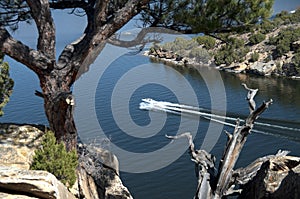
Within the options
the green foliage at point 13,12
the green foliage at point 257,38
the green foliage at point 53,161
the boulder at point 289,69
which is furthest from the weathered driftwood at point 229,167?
the green foliage at point 257,38

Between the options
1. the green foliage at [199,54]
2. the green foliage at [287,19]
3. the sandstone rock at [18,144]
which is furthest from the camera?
the green foliage at [287,19]

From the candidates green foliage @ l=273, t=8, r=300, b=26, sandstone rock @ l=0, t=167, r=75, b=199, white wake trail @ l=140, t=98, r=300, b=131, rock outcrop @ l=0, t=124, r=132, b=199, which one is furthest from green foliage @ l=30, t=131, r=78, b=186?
green foliage @ l=273, t=8, r=300, b=26

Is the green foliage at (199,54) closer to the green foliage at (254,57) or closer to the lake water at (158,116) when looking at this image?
the green foliage at (254,57)

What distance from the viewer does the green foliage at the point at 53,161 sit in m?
4.86

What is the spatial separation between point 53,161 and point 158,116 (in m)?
14.6

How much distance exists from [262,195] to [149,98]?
14533 millimetres

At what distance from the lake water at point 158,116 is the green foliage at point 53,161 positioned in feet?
7.73

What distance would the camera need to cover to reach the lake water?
14.2m

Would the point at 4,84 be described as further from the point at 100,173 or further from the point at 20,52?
the point at 100,173

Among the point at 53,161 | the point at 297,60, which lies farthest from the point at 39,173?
the point at 297,60

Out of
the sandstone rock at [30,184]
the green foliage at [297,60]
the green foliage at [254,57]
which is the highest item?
the green foliage at [254,57]

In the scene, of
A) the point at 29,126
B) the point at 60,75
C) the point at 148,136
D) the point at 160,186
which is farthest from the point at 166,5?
the point at 148,136

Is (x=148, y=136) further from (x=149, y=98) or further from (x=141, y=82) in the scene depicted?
(x=141, y=82)

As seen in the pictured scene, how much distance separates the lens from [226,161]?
760cm
